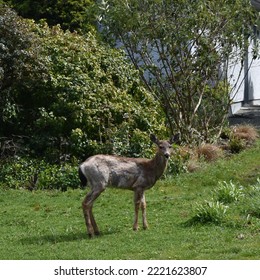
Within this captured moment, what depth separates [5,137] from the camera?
16828mm

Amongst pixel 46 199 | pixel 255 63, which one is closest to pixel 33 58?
pixel 46 199

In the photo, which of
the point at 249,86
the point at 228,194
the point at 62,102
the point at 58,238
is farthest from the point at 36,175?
the point at 249,86

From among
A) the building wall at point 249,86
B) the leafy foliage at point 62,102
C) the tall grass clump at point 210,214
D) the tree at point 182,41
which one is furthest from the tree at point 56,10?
the tall grass clump at point 210,214

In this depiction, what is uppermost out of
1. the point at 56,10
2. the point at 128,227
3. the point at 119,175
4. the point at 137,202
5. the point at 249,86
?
the point at 56,10

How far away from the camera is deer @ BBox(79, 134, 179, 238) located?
37.4 feet

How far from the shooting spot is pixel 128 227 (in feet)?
38.7

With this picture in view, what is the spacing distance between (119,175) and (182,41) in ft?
24.3

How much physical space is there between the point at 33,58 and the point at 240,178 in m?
4.48

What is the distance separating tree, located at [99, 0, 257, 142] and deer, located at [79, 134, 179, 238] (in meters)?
6.70

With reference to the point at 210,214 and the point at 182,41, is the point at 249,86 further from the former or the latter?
the point at 210,214

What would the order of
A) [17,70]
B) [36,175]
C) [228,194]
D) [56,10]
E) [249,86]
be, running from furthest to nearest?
[249,86] < [56,10] < [17,70] < [36,175] < [228,194]

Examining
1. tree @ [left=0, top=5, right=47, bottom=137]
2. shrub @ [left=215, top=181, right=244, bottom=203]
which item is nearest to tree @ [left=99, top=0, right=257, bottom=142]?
tree @ [left=0, top=5, right=47, bottom=137]

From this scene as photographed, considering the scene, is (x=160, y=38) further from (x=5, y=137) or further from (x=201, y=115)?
(x=5, y=137)

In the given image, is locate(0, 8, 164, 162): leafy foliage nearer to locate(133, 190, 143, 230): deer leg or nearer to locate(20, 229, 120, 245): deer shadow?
locate(133, 190, 143, 230): deer leg
